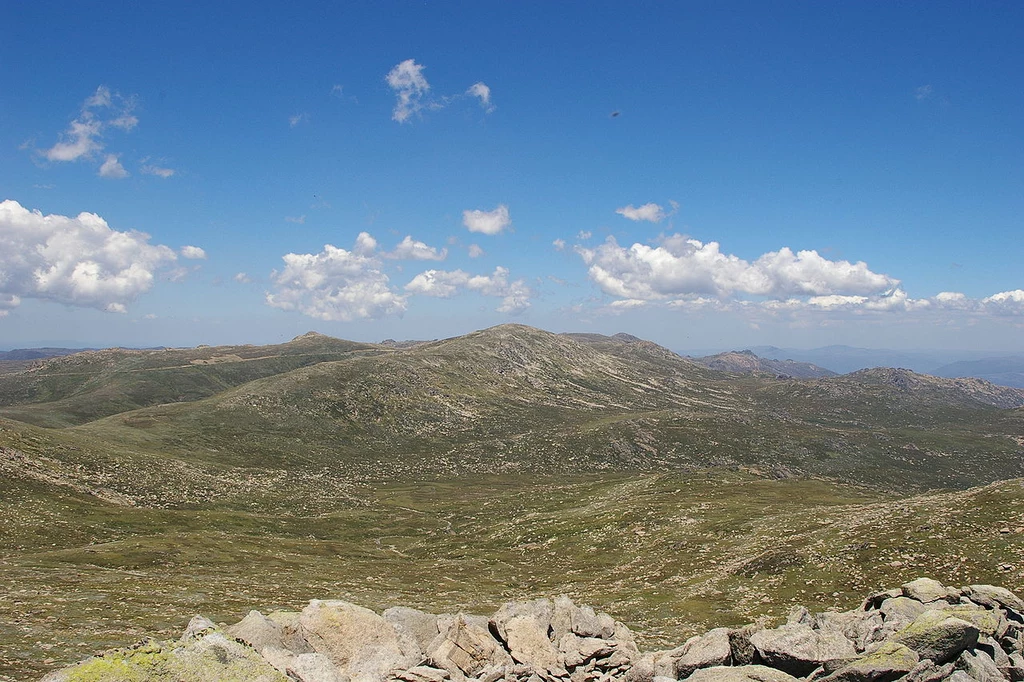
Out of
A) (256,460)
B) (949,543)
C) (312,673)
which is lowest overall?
(256,460)

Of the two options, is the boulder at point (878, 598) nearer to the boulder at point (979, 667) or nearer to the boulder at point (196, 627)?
the boulder at point (979, 667)

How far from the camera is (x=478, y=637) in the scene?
25812mm

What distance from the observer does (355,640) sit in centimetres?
2544

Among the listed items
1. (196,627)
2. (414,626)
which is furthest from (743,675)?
(196,627)

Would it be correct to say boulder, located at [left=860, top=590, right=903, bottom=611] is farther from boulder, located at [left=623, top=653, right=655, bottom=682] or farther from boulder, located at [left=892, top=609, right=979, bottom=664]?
boulder, located at [left=623, top=653, right=655, bottom=682]

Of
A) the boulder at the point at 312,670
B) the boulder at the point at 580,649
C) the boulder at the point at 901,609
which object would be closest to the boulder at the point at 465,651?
the boulder at the point at 580,649

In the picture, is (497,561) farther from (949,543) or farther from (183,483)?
(183,483)

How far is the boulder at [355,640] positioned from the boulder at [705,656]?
12.0m

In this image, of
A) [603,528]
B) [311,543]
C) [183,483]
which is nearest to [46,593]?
[311,543]

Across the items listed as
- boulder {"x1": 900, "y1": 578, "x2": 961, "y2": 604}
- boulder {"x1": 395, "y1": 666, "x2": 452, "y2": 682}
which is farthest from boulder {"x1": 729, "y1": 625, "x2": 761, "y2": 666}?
boulder {"x1": 395, "y1": 666, "x2": 452, "y2": 682}

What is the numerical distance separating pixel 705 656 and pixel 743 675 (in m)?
3.71

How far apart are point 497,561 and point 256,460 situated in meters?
112

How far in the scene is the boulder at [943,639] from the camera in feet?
65.8

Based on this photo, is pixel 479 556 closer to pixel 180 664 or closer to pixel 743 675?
pixel 743 675
